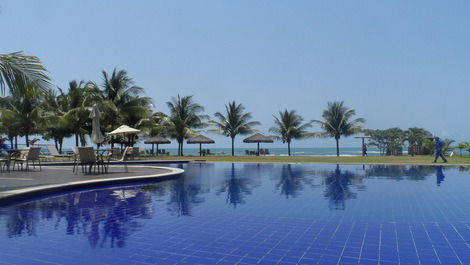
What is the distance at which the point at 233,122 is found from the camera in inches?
1431

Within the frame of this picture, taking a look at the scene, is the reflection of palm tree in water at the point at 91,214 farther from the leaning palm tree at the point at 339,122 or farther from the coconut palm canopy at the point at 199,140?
the leaning palm tree at the point at 339,122

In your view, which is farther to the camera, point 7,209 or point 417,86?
point 417,86

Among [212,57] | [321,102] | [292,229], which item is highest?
[212,57]

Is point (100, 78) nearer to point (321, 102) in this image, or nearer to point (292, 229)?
point (321, 102)

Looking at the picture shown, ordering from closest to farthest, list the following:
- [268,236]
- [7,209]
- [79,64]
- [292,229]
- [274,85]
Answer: [268,236] < [292,229] < [7,209] < [79,64] < [274,85]

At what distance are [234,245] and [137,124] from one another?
2640cm

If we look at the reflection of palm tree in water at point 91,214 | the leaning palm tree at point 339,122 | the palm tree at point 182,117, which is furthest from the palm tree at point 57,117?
the leaning palm tree at point 339,122

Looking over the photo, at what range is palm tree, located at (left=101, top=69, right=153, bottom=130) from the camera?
2767 centimetres

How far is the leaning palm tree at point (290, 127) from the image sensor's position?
119ft

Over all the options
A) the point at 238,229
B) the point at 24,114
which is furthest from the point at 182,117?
the point at 238,229

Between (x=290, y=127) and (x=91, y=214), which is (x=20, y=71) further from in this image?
(x=290, y=127)

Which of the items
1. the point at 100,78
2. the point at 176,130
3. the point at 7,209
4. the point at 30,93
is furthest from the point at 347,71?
the point at 7,209

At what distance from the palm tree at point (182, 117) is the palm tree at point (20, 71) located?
82.6 feet

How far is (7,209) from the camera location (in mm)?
5793
